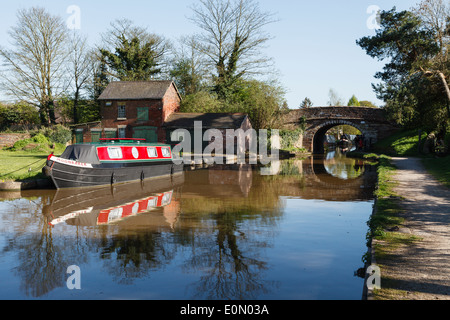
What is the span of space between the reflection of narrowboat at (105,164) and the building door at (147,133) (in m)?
14.1

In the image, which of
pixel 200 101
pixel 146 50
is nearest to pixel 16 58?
pixel 146 50

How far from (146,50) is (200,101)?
869 centimetres

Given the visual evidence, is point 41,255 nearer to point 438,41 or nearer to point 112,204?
point 112,204

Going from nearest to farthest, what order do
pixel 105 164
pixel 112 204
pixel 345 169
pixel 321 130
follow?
pixel 112 204, pixel 105 164, pixel 345 169, pixel 321 130

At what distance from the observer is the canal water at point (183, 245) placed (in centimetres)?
482

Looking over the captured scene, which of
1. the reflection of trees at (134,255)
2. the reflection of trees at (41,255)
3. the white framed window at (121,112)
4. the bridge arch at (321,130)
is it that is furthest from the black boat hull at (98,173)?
the bridge arch at (321,130)

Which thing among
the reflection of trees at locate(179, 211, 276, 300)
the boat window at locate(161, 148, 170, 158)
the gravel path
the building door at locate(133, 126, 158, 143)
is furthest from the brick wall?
the reflection of trees at locate(179, 211, 276, 300)

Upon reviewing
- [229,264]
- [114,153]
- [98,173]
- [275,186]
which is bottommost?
[229,264]

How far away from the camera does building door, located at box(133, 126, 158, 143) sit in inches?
1215

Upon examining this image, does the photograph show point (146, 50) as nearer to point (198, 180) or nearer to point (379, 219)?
point (198, 180)

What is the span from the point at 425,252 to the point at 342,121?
31122mm

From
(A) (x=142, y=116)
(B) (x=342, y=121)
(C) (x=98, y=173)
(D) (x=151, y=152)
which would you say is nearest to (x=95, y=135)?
(A) (x=142, y=116)

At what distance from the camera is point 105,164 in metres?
13.7

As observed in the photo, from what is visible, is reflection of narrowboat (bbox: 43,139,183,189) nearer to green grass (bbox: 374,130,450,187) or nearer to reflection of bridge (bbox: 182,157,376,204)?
reflection of bridge (bbox: 182,157,376,204)
